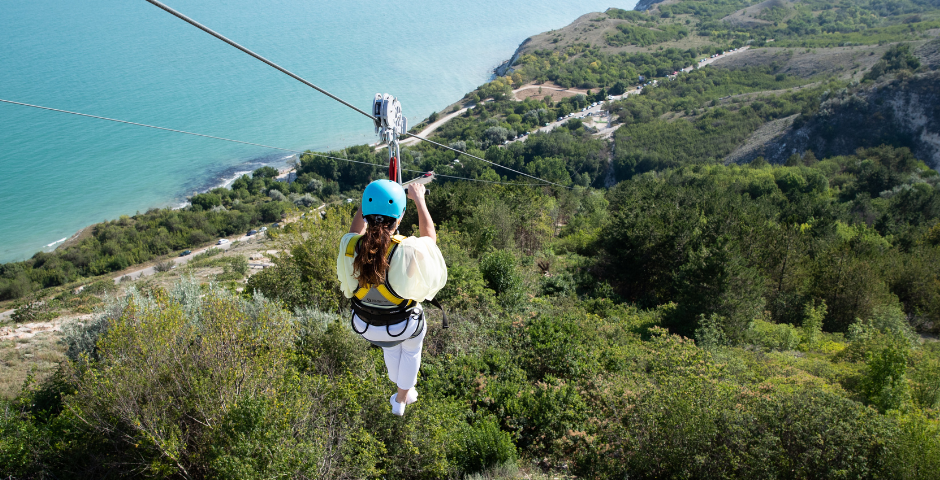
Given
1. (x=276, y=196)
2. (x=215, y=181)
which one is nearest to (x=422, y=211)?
(x=276, y=196)

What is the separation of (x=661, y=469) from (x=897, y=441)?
4.07 m

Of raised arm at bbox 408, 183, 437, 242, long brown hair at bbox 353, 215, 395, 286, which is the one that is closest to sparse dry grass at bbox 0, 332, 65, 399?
long brown hair at bbox 353, 215, 395, 286

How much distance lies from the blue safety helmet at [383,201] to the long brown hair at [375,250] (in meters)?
0.07

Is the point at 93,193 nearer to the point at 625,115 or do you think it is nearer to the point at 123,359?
the point at 123,359

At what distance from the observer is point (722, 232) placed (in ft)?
88.5

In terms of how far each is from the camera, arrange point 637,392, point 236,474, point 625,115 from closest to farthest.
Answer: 1. point 236,474
2. point 637,392
3. point 625,115

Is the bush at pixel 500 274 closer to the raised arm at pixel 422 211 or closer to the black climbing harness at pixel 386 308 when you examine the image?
the black climbing harness at pixel 386 308

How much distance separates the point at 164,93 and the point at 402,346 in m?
100

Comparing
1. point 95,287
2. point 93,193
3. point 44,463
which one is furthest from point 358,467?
point 93,193

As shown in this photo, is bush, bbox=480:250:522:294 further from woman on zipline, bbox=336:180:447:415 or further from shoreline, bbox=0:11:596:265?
shoreline, bbox=0:11:596:265

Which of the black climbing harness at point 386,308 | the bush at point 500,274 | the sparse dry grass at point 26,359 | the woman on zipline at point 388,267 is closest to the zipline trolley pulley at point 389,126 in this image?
the woman on zipline at point 388,267

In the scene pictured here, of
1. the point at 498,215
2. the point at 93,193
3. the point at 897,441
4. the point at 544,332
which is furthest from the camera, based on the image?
the point at 93,193

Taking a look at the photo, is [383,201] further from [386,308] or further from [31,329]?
[31,329]

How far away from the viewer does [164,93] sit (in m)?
86.2
